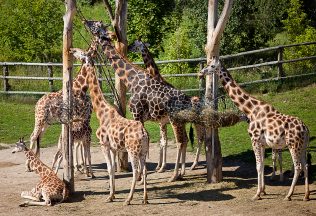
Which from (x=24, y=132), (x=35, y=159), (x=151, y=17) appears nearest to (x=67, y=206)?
(x=35, y=159)

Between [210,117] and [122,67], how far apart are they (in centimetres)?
262

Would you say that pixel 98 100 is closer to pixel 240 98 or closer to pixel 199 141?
pixel 240 98

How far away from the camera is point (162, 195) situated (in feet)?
50.8

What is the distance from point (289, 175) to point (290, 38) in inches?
485

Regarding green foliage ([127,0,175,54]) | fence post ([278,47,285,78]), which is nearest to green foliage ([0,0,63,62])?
green foliage ([127,0,175,54])

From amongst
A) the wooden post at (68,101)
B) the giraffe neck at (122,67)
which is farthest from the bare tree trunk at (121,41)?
the wooden post at (68,101)

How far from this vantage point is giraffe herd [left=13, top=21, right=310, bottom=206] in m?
14.6

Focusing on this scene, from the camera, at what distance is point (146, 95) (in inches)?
656

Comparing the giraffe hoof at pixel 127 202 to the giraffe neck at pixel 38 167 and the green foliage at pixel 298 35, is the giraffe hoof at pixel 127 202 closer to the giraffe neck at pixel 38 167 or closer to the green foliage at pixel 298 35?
→ the giraffe neck at pixel 38 167

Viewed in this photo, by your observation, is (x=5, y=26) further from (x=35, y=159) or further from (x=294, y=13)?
(x=35, y=159)

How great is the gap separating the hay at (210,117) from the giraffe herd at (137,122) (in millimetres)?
304

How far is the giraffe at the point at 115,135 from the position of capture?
14.5m

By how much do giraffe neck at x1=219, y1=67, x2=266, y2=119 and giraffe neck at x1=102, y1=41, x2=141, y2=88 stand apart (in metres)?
2.04

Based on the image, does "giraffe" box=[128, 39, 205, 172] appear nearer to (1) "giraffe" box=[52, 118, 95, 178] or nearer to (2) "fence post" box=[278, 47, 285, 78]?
(1) "giraffe" box=[52, 118, 95, 178]
